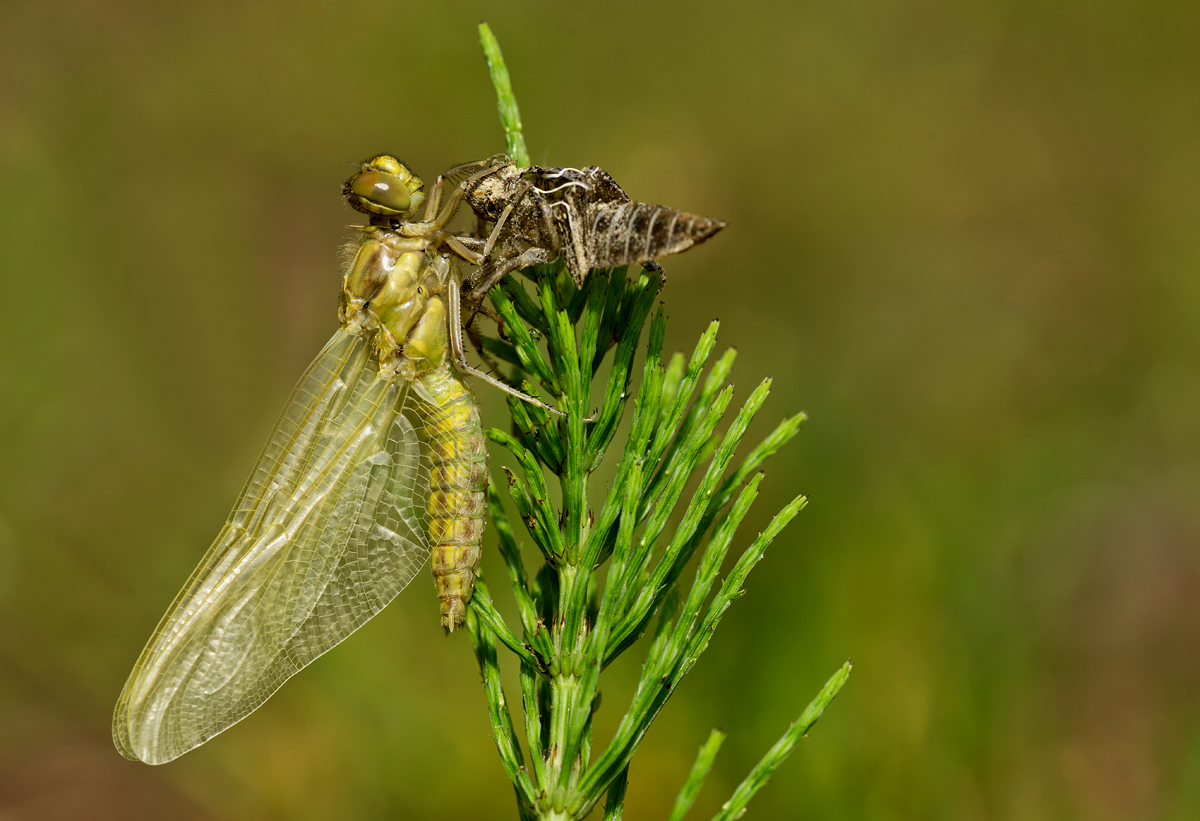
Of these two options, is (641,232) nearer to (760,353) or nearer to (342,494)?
(342,494)

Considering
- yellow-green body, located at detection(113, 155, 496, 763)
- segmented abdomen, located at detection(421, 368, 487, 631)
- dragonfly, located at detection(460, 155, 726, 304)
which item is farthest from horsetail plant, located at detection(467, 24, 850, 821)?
yellow-green body, located at detection(113, 155, 496, 763)

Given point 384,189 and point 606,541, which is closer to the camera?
point 606,541

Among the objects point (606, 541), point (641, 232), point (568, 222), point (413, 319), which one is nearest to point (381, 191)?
point (413, 319)

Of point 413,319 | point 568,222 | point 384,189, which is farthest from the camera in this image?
point 413,319

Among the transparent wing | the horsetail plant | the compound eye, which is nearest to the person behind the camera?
the horsetail plant

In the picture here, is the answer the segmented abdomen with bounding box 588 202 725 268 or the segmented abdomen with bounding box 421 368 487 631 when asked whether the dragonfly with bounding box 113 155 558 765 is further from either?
the segmented abdomen with bounding box 588 202 725 268

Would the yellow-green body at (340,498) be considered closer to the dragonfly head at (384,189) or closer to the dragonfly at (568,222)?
the dragonfly head at (384,189)

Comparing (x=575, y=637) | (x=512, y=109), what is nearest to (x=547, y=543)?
(x=575, y=637)

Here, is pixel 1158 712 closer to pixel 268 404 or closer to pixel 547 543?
pixel 547 543

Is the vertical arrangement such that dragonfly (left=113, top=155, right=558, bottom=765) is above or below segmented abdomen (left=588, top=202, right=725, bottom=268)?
below
